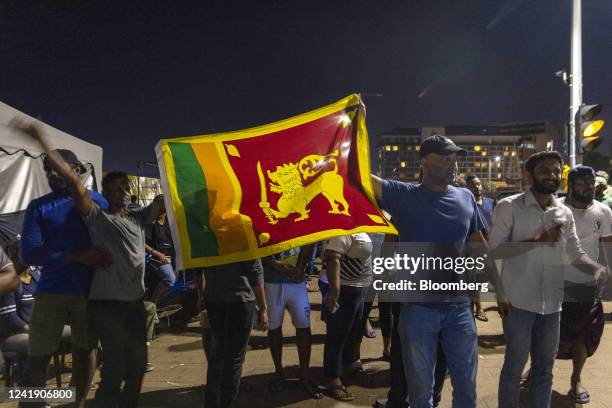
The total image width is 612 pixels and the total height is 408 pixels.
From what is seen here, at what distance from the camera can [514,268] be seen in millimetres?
3516

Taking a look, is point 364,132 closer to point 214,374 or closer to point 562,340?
point 214,374

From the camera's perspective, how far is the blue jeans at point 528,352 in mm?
3414

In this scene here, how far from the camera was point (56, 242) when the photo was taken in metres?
3.51

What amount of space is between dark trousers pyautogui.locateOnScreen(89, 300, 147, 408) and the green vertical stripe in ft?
2.72

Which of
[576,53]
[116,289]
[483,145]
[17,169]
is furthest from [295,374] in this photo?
[483,145]

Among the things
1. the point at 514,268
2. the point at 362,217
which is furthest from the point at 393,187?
the point at 514,268

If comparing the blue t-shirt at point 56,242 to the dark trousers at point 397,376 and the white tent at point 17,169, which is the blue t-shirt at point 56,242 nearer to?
the dark trousers at point 397,376

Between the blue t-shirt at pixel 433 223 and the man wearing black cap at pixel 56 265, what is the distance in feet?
7.36

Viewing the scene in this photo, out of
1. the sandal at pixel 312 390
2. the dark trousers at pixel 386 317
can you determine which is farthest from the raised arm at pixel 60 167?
the dark trousers at pixel 386 317

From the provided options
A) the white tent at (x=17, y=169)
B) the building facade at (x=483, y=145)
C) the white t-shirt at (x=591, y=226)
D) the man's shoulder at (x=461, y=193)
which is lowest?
the white t-shirt at (x=591, y=226)

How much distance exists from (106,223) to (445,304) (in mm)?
2599

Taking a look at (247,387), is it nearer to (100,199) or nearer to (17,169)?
(100,199)

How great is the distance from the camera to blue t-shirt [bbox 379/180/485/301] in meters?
3.27

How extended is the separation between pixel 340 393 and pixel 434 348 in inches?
58.7
